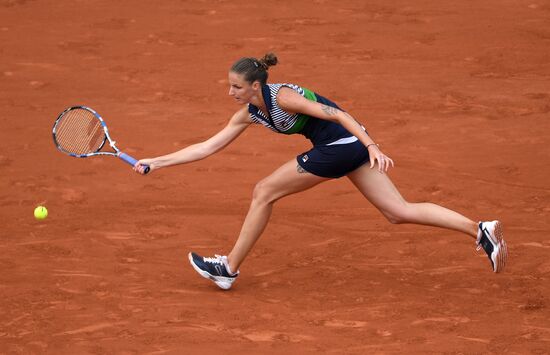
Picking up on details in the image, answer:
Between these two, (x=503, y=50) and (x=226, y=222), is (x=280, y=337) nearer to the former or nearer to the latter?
(x=226, y=222)

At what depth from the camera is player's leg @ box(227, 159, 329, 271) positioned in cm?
710

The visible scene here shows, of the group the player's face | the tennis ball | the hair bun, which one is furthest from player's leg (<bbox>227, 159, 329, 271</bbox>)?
the tennis ball

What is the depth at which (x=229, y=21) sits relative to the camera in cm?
1330

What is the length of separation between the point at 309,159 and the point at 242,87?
0.64m

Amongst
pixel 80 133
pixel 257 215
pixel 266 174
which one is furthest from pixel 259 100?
pixel 266 174

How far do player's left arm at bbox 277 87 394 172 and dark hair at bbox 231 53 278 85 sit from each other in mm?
161

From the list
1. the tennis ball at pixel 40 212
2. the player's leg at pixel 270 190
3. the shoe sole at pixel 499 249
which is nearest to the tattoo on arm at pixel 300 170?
the player's leg at pixel 270 190

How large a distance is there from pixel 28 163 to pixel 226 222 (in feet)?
7.45

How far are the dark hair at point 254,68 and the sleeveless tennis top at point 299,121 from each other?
0.08 metres

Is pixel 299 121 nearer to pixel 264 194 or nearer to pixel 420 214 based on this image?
pixel 264 194

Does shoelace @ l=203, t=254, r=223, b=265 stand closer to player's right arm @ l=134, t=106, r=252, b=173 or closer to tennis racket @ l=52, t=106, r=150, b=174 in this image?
player's right arm @ l=134, t=106, r=252, b=173

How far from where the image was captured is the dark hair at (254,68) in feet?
22.6

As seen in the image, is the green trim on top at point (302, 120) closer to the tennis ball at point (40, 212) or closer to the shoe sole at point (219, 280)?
the shoe sole at point (219, 280)

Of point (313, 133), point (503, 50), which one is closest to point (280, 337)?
point (313, 133)
